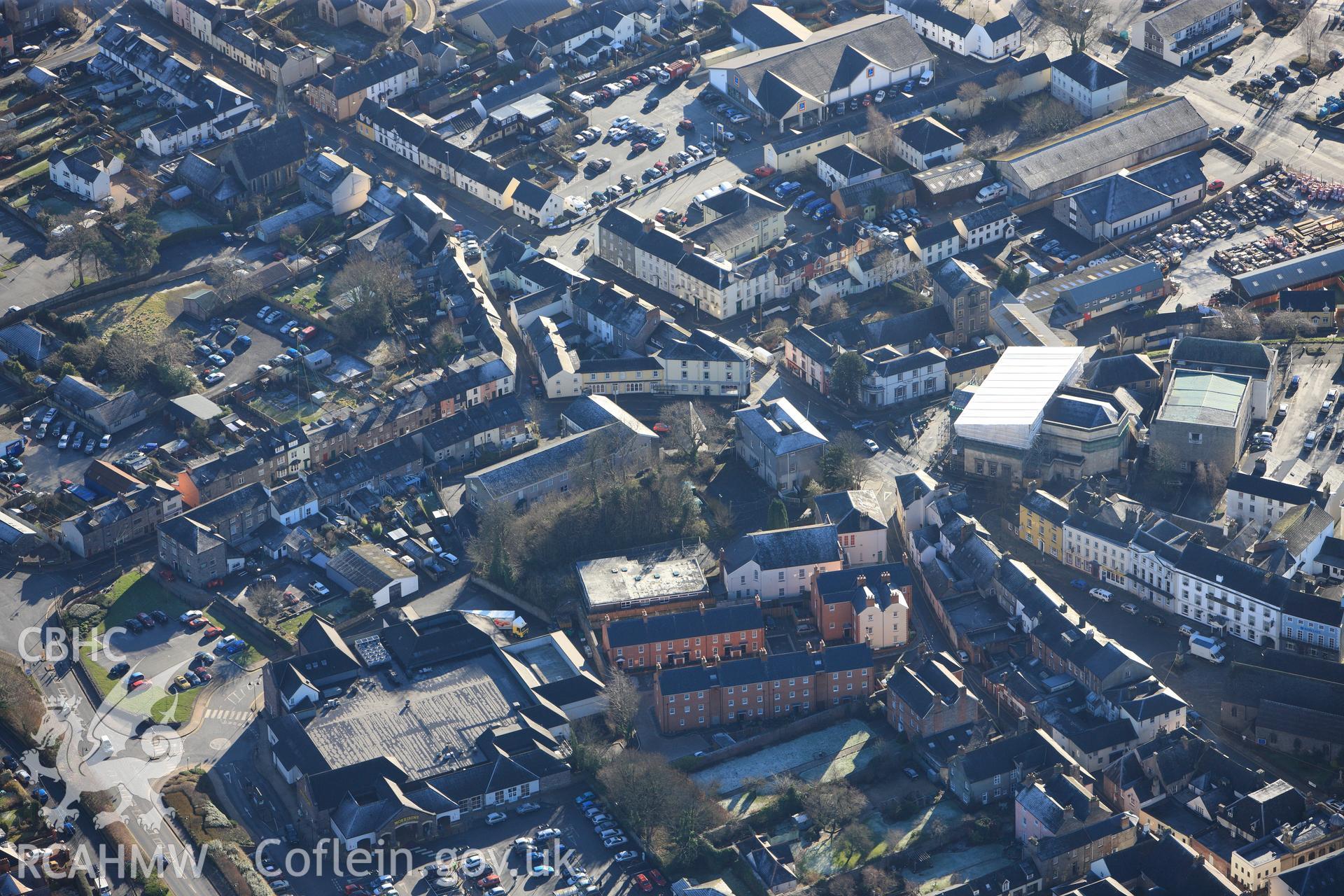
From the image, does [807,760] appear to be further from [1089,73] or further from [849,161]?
[1089,73]

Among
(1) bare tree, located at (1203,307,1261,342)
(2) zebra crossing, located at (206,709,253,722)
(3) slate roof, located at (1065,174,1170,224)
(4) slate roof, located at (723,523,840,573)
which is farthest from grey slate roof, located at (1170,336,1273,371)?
(2) zebra crossing, located at (206,709,253,722)

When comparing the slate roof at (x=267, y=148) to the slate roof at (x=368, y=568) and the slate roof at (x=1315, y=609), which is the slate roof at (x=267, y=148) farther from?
the slate roof at (x=1315, y=609)

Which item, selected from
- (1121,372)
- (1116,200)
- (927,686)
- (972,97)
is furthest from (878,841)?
(972,97)

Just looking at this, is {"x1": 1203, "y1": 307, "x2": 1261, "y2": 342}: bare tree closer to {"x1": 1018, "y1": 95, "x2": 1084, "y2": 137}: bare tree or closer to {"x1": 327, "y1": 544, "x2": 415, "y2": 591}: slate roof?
{"x1": 1018, "y1": 95, "x2": 1084, "y2": 137}: bare tree

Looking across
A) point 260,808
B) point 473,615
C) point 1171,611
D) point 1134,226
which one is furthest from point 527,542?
point 1134,226

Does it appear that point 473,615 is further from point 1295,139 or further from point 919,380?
point 1295,139

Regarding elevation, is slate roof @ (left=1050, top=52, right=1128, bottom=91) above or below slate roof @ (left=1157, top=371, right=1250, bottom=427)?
above
